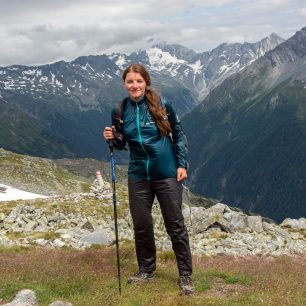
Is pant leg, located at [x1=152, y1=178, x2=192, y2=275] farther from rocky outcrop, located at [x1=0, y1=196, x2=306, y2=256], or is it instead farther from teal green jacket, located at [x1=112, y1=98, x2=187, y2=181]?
rocky outcrop, located at [x1=0, y1=196, x2=306, y2=256]

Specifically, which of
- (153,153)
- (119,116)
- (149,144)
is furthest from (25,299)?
(119,116)

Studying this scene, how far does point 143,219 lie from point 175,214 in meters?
1.02

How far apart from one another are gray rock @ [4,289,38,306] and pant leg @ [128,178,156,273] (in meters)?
3.10

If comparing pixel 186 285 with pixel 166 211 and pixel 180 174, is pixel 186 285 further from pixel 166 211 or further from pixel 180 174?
pixel 180 174

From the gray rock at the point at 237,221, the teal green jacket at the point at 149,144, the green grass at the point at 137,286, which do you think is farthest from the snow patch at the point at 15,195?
the teal green jacket at the point at 149,144

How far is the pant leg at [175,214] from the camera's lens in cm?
1178

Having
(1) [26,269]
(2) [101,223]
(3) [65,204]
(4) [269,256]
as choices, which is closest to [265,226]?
(2) [101,223]

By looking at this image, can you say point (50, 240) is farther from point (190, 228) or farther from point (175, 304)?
point (175, 304)

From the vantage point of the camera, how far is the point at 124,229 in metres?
33.8

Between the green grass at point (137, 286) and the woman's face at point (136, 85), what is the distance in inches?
193

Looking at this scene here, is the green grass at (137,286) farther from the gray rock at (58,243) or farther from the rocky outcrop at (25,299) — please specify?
the gray rock at (58,243)

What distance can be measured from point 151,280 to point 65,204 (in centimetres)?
3266

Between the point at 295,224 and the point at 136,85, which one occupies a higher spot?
the point at 136,85

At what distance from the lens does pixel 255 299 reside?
37.3 ft
